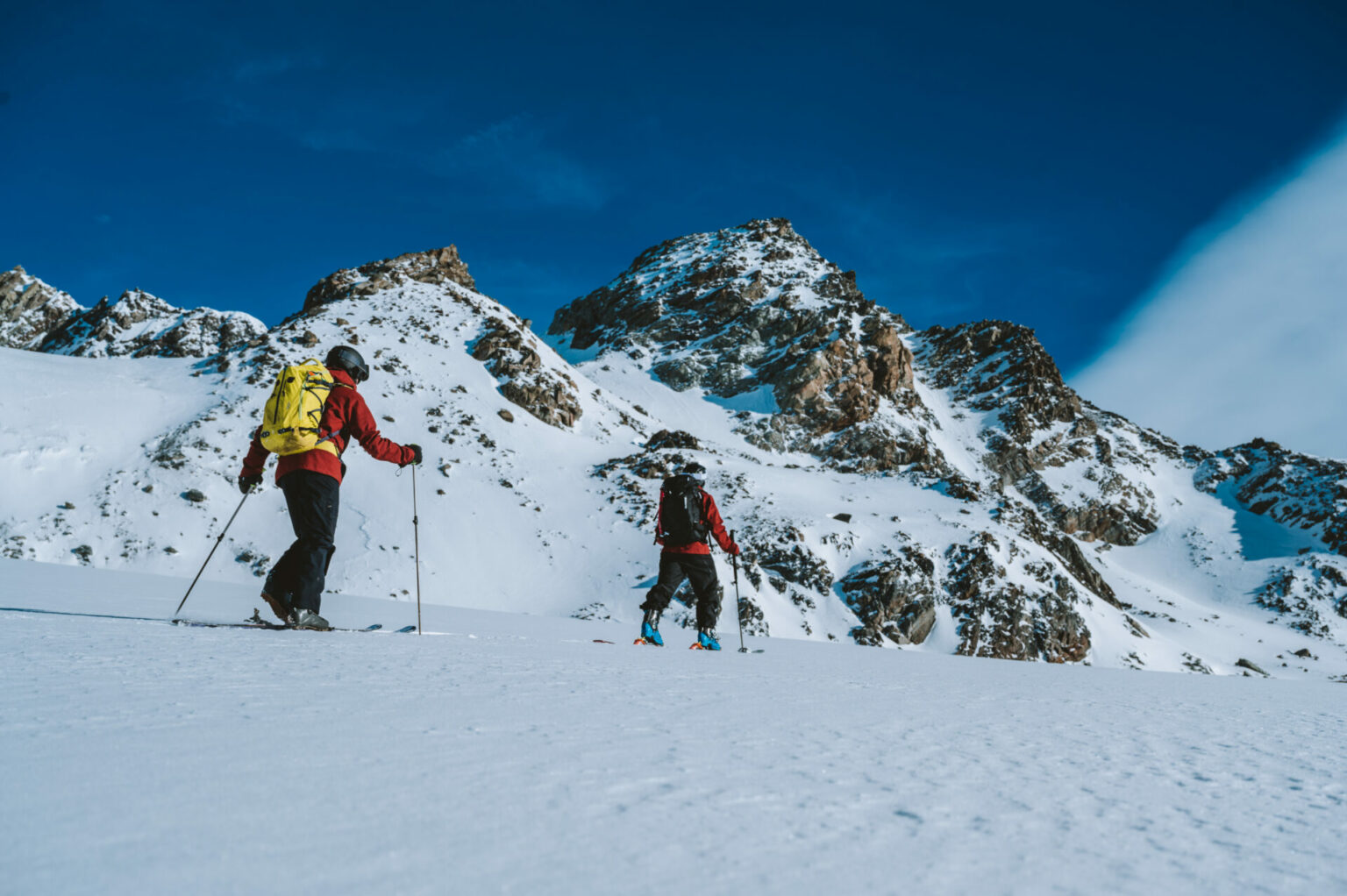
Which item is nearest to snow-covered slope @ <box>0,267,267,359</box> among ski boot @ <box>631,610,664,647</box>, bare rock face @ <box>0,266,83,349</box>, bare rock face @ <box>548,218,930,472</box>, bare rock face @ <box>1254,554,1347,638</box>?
bare rock face @ <box>0,266,83,349</box>

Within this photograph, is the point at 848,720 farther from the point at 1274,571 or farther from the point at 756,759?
the point at 1274,571

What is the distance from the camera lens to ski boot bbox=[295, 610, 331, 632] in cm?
409

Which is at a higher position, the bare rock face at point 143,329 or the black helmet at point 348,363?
the bare rock face at point 143,329

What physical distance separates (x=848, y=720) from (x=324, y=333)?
36849 millimetres

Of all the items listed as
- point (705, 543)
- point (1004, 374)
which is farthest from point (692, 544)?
point (1004, 374)

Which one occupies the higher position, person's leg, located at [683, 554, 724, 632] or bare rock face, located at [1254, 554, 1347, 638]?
person's leg, located at [683, 554, 724, 632]

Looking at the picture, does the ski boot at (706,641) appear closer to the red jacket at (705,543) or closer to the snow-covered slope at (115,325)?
the red jacket at (705,543)

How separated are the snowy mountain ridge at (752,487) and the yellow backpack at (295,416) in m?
13.8

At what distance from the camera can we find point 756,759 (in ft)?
4.82

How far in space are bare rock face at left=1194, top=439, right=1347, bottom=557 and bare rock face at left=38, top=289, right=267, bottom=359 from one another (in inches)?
4984

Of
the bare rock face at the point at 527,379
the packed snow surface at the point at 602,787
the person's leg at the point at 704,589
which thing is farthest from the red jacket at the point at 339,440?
the bare rock face at the point at 527,379

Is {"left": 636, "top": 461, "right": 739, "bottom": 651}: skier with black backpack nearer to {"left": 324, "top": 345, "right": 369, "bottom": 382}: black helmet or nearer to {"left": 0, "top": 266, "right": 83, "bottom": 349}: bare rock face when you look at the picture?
{"left": 324, "top": 345, "right": 369, "bottom": 382}: black helmet

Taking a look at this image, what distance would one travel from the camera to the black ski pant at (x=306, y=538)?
419 cm

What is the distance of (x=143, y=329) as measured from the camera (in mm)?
109312
